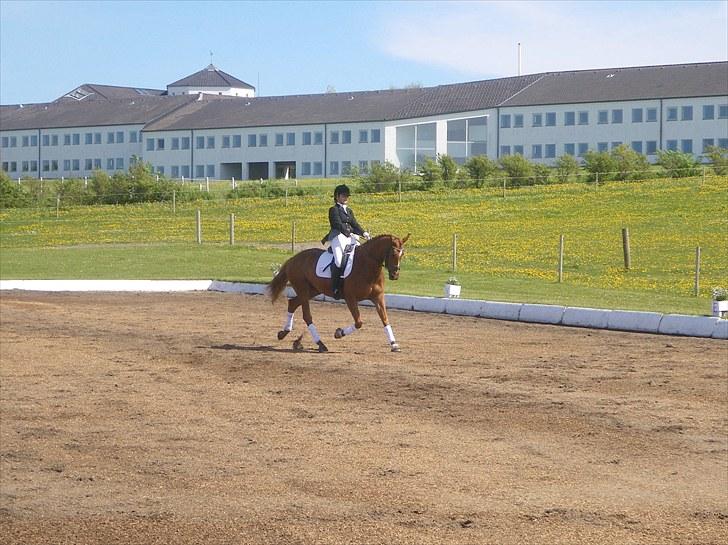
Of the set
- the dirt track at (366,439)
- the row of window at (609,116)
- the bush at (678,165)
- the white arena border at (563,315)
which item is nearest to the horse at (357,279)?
the dirt track at (366,439)

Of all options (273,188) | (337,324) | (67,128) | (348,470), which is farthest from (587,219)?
(67,128)

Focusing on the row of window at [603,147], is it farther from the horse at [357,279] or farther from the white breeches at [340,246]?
the white breeches at [340,246]

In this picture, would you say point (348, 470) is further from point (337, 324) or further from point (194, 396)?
point (337, 324)

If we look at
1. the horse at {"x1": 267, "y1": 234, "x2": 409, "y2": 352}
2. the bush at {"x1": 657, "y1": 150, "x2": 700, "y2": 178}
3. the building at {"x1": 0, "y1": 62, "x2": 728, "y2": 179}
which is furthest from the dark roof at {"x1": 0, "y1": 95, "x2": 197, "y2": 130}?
the horse at {"x1": 267, "y1": 234, "x2": 409, "y2": 352}

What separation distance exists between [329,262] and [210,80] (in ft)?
435

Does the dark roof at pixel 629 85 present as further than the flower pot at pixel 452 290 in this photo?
Yes

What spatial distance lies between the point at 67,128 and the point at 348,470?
105m

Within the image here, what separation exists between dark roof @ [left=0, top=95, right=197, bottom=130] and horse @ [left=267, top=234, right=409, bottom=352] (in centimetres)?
8966

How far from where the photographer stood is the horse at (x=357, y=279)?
1923 centimetres

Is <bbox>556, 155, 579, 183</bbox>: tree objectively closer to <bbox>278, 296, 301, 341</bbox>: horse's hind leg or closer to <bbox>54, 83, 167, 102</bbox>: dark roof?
<bbox>278, 296, 301, 341</bbox>: horse's hind leg

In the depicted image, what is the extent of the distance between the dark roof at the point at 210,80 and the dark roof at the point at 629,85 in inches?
2514

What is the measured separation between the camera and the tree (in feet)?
220

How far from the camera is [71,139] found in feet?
369

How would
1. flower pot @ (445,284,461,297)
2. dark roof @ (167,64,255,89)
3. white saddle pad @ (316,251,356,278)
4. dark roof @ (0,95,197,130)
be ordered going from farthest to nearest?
dark roof @ (167,64,255,89) < dark roof @ (0,95,197,130) < flower pot @ (445,284,461,297) < white saddle pad @ (316,251,356,278)
